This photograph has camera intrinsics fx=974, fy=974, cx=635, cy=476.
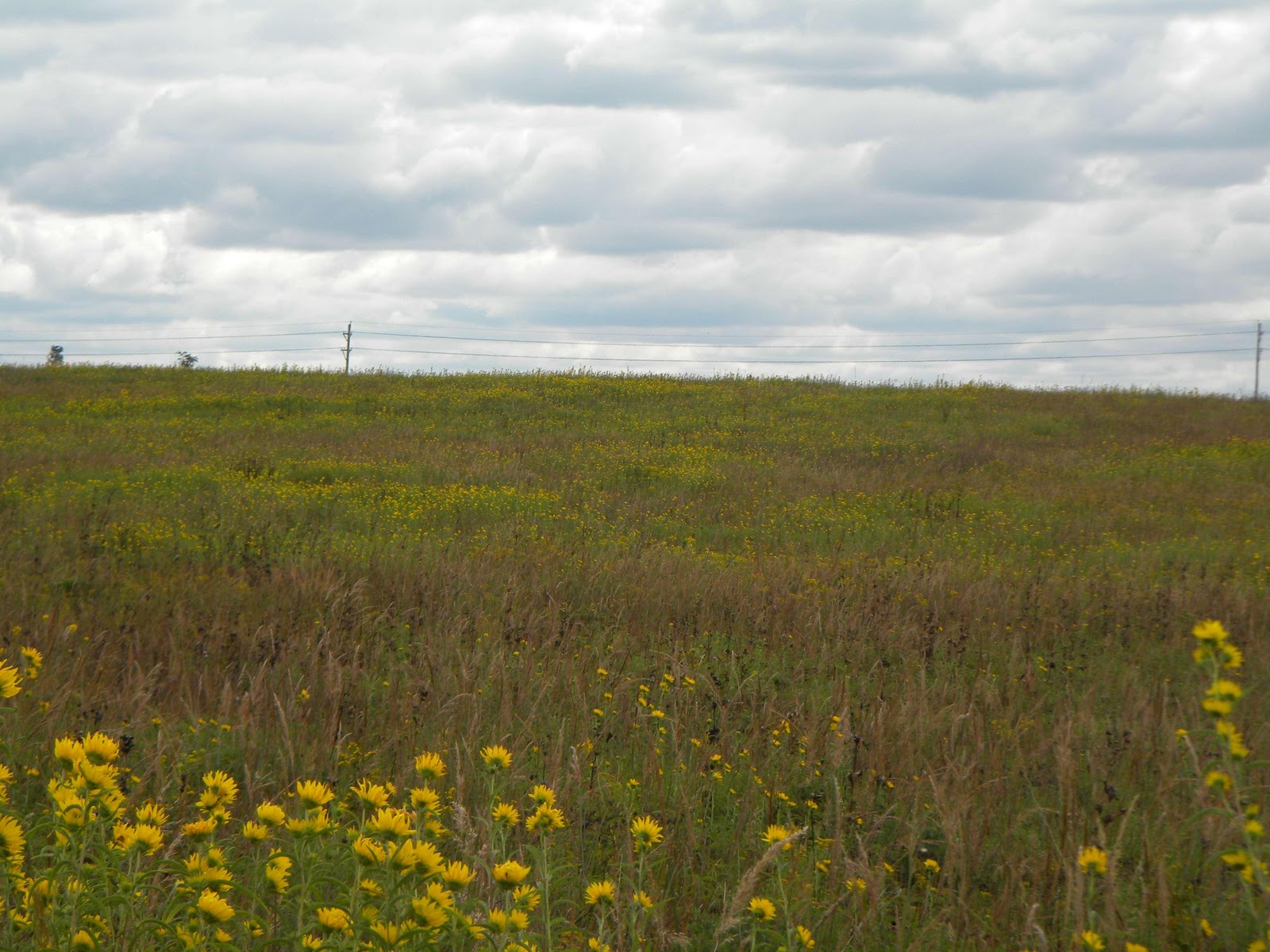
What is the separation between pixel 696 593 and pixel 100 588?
12.4ft

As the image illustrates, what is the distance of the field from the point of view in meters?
2.37

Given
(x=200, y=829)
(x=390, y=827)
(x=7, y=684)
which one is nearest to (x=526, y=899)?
(x=390, y=827)

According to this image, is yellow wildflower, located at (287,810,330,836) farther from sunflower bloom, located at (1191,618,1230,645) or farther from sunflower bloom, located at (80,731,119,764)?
sunflower bloom, located at (1191,618,1230,645)

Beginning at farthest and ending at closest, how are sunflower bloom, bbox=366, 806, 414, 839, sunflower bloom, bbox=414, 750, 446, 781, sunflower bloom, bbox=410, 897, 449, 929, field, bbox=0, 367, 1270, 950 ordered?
field, bbox=0, 367, 1270, 950
sunflower bloom, bbox=414, 750, 446, 781
sunflower bloom, bbox=366, 806, 414, 839
sunflower bloom, bbox=410, 897, 449, 929

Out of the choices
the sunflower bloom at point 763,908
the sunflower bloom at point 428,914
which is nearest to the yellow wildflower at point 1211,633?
the sunflower bloom at point 763,908

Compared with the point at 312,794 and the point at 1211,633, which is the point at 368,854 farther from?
the point at 1211,633

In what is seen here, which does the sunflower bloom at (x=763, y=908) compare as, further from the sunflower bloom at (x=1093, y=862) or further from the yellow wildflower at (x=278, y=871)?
the yellow wildflower at (x=278, y=871)

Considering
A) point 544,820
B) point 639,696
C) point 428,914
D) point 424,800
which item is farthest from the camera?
point 639,696

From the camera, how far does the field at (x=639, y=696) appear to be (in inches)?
93.4

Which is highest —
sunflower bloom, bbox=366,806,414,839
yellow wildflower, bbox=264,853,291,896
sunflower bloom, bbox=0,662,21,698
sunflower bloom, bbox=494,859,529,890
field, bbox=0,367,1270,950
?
sunflower bloom, bbox=0,662,21,698

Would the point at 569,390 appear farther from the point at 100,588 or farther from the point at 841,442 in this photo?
the point at 100,588

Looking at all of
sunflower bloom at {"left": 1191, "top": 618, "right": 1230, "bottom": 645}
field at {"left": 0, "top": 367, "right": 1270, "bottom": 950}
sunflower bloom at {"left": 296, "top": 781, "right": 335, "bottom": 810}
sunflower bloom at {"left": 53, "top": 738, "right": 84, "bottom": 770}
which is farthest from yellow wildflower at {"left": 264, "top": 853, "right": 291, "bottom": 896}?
sunflower bloom at {"left": 1191, "top": 618, "right": 1230, "bottom": 645}

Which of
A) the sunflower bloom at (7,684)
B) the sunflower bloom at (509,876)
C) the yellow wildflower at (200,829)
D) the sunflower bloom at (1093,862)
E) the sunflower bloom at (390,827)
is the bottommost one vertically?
the sunflower bloom at (1093,862)

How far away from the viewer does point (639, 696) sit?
4512mm
